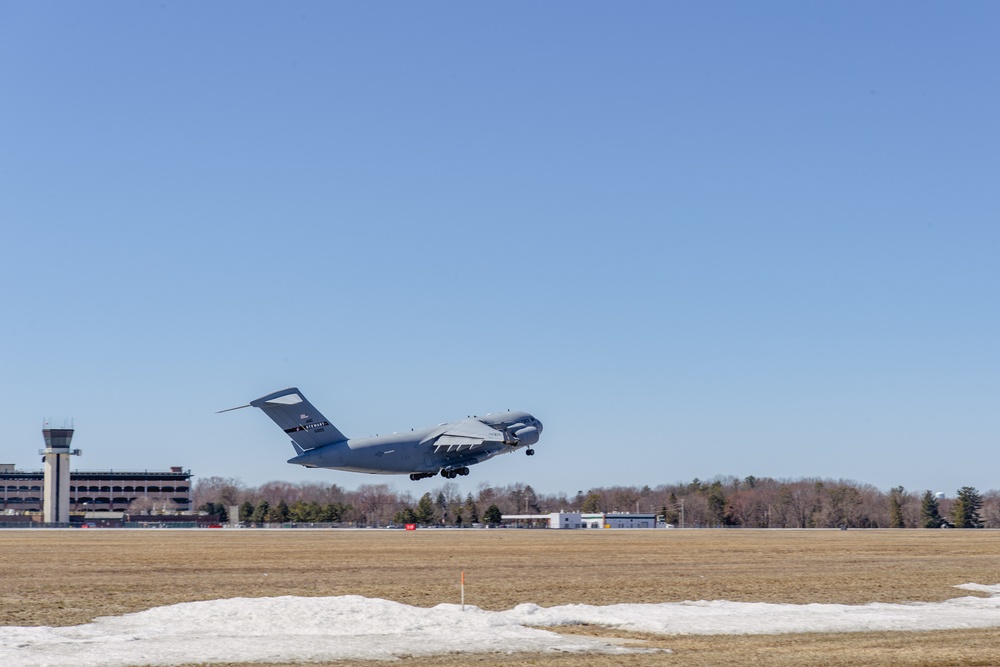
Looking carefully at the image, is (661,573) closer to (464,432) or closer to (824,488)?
(464,432)

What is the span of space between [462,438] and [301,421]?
424 inches

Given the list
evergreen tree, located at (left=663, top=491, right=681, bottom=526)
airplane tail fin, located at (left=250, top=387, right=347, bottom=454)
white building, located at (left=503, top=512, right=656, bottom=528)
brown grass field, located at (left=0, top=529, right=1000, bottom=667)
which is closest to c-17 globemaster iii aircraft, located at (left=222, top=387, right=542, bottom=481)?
airplane tail fin, located at (left=250, top=387, right=347, bottom=454)

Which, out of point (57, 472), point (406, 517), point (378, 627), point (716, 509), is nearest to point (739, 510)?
point (716, 509)

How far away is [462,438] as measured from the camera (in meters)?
75.6

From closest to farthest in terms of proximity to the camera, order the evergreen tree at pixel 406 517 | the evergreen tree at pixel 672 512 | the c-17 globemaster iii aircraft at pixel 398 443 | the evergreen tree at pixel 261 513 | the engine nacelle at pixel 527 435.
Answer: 1. the c-17 globemaster iii aircraft at pixel 398 443
2. the engine nacelle at pixel 527 435
3. the evergreen tree at pixel 406 517
4. the evergreen tree at pixel 261 513
5. the evergreen tree at pixel 672 512

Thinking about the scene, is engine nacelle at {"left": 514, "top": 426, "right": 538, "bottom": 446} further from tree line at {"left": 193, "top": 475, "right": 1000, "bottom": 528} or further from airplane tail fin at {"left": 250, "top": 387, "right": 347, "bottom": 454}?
tree line at {"left": 193, "top": 475, "right": 1000, "bottom": 528}

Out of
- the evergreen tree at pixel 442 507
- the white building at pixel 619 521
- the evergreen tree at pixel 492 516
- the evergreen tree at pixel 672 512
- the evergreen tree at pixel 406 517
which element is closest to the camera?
the white building at pixel 619 521

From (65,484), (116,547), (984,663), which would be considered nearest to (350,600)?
(984,663)

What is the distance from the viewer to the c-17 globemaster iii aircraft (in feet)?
237

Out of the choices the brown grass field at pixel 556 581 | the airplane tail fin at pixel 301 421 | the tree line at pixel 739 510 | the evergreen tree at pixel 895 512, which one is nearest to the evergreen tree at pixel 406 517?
the tree line at pixel 739 510

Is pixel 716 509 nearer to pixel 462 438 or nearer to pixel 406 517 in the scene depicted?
pixel 406 517

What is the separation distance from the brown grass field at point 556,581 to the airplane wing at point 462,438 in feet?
27.3

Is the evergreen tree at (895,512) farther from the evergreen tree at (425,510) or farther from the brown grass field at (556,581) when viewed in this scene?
the brown grass field at (556,581)

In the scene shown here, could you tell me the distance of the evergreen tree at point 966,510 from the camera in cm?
17462
